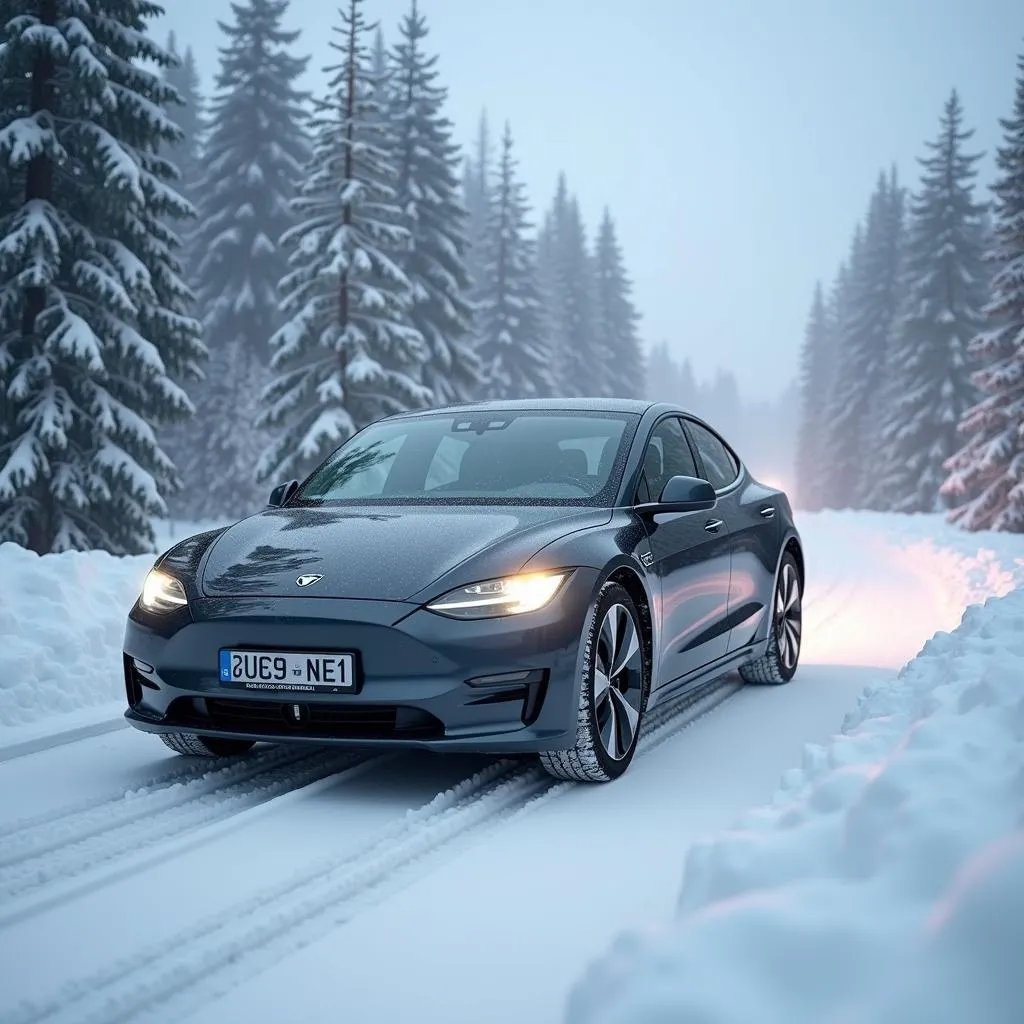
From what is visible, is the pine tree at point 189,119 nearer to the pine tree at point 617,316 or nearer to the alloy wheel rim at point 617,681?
the pine tree at point 617,316

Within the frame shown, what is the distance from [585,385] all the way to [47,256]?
39.4 m

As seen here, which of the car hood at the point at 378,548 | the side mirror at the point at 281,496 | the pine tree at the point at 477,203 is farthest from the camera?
the pine tree at the point at 477,203

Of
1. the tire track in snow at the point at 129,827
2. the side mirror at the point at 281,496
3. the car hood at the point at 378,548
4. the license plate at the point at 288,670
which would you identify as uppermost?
the car hood at the point at 378,548

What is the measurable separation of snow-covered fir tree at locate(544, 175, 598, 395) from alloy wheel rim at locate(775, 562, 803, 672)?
4493 centimetres

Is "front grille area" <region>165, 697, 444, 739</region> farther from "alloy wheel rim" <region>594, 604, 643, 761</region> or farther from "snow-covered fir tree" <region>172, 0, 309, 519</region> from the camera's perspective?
"snow-covered fir tree" <region>172, 0, 309, 519</region>

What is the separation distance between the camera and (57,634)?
22.5 feet

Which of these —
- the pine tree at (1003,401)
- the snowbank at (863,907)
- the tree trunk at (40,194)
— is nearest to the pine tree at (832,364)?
the pine tree at (1003,401)

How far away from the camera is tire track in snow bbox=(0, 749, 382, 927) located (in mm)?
3635

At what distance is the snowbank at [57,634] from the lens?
6223mm

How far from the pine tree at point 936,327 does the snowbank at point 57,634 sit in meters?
36.8

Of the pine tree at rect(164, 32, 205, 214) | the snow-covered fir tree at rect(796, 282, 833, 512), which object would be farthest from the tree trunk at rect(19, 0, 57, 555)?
the snow-covered fir tree at rect(796, 282, 833, 512)

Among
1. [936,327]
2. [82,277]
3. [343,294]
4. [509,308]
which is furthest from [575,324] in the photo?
[82,277]

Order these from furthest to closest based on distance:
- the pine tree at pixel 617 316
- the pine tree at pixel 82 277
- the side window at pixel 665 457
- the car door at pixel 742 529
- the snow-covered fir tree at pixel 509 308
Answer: the pine tree at pixel 617 316, the snow-covered fir tree at pixel 509 308, the pine tree at pixel 82 277, the car door at pixel 742 529, the side window at pixel 665 457

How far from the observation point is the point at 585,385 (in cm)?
5544
